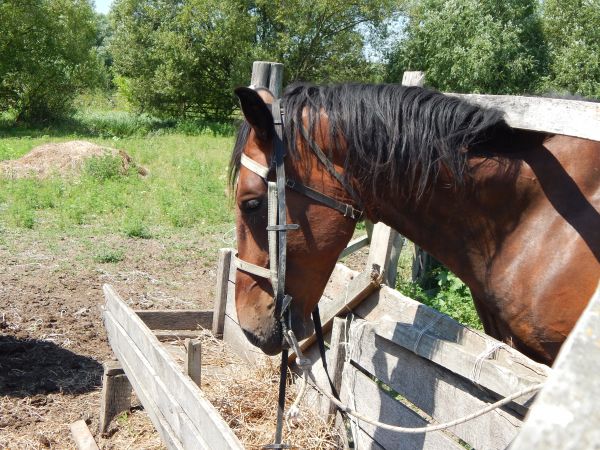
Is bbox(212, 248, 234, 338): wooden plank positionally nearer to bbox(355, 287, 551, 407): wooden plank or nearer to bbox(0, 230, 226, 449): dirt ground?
bbox(0, 230, 226, 449): dirt ground

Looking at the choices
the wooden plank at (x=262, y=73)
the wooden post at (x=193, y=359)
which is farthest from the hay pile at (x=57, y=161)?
the wooden post at (x=193, y=359)

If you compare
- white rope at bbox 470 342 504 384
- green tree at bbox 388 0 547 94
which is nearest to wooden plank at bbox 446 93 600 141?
white rope at bbox 470 342 504 384

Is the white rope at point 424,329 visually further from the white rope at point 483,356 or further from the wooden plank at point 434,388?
the white rope at point 483,356

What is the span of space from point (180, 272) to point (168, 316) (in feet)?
8.78

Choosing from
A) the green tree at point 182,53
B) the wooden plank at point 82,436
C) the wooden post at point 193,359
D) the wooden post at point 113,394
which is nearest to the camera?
the wooden post at point 193,359

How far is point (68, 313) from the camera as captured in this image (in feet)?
18.5

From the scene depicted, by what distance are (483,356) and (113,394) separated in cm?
277

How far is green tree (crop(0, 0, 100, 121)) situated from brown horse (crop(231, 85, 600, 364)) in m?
28.2

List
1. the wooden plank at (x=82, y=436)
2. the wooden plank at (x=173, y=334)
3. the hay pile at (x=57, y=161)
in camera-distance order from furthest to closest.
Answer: the hay pile at (x=57, y=161)
the wooden plank at (x=173, y=334)
the wooden plank at (x=82, y=436)

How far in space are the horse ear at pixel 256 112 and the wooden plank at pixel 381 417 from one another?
125 cm

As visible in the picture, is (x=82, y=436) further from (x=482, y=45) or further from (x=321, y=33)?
(x=321, y=33)

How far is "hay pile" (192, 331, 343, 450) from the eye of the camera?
2998 mm

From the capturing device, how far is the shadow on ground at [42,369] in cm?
437

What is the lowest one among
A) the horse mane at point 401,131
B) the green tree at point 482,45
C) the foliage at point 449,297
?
the foliage at point 449,297
